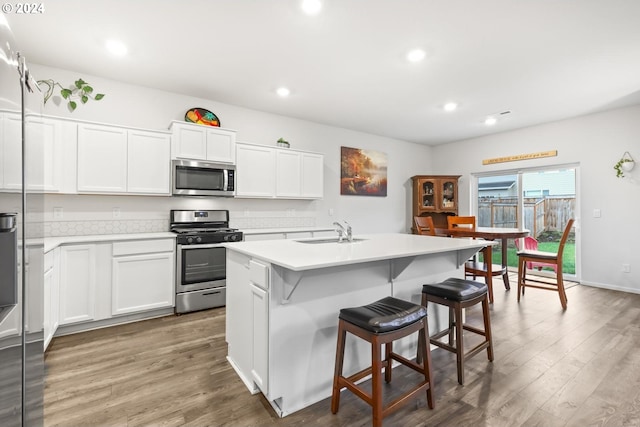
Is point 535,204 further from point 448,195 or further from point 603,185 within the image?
point 448,195

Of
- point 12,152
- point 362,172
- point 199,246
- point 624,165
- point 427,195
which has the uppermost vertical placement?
point 362,172

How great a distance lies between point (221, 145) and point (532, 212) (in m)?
5.36

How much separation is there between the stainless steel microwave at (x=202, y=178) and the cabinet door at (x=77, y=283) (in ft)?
3.53

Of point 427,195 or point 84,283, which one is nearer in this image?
point 84,283

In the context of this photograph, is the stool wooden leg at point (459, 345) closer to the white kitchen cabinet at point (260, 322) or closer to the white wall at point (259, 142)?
the white kitchen cabinet at point (260, 322)

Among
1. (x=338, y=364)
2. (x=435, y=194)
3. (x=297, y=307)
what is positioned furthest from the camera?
(x=435, y=194)

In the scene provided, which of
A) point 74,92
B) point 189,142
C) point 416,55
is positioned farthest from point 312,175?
point 74,92

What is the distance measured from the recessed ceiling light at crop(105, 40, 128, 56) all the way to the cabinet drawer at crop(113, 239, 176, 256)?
1831mm

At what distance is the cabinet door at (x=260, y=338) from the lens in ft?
5.58

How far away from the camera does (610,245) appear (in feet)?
14.5

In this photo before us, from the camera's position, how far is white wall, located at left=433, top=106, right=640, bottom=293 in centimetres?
423

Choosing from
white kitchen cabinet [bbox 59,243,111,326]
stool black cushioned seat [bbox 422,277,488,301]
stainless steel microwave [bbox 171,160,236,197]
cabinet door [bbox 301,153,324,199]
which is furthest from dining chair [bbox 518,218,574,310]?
white kitchen cabinet [bbox 59,243,111,326]

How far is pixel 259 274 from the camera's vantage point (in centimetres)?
175

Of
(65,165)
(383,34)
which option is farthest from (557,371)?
(65,165)
